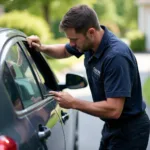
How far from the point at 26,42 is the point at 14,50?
25.3 inches

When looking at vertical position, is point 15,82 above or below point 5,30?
below

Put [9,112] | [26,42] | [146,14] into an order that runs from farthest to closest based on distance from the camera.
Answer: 1. [146,14]
2. [26,42]
3. [9,112]

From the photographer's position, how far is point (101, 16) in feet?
244

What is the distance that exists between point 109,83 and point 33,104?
53 cm

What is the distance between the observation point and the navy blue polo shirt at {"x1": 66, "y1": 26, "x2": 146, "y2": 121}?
12.0 ft

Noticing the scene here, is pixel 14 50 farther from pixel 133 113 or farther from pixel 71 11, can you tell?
pixel 133 113

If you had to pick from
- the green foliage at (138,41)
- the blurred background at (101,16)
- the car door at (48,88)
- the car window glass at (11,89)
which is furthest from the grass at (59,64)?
the car window glass at (11,89)

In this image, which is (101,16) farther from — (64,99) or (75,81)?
(64,99)

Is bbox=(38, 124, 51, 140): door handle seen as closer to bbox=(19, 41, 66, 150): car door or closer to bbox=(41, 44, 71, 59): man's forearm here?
bbox=(19, 41, 66, 150): car door

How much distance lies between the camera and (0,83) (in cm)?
297

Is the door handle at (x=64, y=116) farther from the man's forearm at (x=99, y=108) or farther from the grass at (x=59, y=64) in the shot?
the grass at (x=59, y=64)

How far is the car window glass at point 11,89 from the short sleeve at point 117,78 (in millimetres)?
701

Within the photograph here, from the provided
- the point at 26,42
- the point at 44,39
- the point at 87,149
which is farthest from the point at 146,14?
the point at 26,42

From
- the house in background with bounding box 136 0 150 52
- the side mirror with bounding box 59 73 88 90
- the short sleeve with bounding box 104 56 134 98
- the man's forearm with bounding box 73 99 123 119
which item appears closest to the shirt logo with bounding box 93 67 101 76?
the short sleeve with bounding box 104 56 134 98
